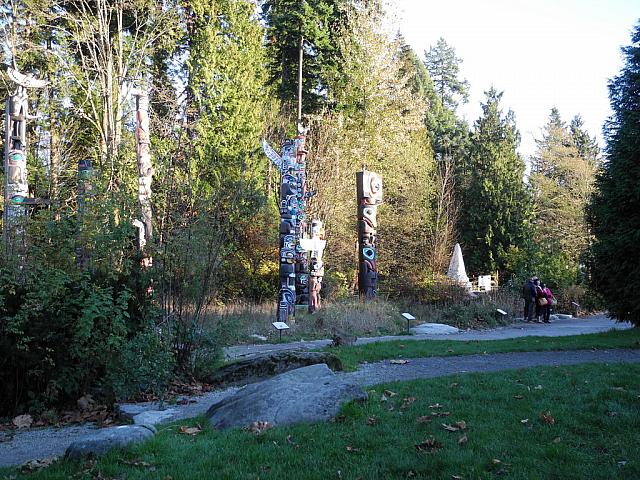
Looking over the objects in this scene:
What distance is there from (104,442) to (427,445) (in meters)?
2.80

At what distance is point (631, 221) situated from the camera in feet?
46.2

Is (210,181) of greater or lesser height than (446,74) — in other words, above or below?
below

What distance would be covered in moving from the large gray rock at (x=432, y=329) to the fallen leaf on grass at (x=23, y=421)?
1077 centimetres

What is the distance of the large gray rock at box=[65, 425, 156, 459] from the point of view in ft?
16.8

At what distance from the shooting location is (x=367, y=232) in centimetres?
2072

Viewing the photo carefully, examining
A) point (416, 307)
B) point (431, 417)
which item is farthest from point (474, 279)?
point (431, 417)

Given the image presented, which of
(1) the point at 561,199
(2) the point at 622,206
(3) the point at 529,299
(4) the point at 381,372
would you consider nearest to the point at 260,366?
(4) the point at 381,372

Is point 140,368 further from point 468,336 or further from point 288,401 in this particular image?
point 468,336

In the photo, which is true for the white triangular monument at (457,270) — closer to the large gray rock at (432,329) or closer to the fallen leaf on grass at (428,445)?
the large gray rock at (432,329)

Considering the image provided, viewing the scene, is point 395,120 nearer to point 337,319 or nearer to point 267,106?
point 267,106

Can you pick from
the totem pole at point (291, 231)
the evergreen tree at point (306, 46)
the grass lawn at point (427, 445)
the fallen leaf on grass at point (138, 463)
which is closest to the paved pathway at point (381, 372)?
the grass lawn at point (427, 445)

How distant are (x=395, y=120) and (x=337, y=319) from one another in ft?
49.1

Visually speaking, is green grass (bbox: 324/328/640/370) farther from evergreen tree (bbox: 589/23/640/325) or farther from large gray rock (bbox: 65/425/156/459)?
large gray rock (bbox: 65/425/156/459)

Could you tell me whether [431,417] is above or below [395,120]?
below
